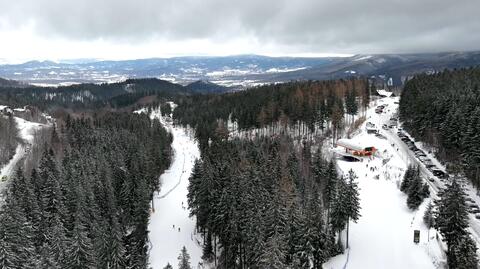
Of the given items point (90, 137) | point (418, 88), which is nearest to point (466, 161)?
point (418, 88)

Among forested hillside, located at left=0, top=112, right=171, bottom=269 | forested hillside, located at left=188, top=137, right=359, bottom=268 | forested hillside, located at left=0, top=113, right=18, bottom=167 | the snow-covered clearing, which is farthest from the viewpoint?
forested hillside, located at left=0, top=113, right=18, bottom=167

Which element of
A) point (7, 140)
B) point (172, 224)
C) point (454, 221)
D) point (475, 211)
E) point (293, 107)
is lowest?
point (172, 224)

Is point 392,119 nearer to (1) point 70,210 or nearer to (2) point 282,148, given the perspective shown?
(2) point 282,148

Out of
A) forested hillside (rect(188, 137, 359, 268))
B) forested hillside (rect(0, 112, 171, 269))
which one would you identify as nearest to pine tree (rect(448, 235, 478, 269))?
forested hillside (rect(188, 137, 359, 268))

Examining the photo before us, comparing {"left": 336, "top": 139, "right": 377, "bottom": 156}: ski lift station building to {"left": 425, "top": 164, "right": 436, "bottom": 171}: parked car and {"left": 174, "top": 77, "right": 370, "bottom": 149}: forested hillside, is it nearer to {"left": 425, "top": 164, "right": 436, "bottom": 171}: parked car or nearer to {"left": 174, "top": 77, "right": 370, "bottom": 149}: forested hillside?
{"left": 174, "top": 77, "right": 370, "bottom": 149}: forested hillside

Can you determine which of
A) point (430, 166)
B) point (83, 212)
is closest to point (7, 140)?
point (83, 212)

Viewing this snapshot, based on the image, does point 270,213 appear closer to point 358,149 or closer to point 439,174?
point 439,174
